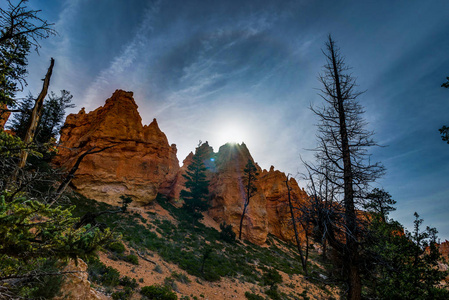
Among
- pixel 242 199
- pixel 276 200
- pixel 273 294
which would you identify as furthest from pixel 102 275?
pixel 276 200

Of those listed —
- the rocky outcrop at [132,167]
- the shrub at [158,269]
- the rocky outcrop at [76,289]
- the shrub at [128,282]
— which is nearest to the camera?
the rocky outcrop at [76,289]

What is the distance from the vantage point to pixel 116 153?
26.7 metres

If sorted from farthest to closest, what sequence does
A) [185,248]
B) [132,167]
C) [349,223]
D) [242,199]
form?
[242,199] < [132,167] < [185,248] < [349,223]

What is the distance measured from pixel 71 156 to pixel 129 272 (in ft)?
80.5

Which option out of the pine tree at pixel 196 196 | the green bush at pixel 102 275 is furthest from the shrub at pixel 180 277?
the pine tree at pixel 196 196

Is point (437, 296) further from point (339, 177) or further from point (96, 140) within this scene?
point (96, 140)

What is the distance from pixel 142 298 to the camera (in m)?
7.23

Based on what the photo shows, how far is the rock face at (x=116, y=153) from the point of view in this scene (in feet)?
78.6

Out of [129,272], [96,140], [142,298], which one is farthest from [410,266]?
[96,140]

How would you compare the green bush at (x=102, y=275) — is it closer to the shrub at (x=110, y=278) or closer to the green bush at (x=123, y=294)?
the shrub at (x=110, y=278)

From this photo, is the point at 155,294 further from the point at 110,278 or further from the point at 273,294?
the point at 273,294

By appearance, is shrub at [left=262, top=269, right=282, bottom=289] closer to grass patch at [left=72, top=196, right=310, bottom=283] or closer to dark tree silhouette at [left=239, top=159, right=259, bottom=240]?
grass patch at [left=72, top=196, right=310, bottom=283]

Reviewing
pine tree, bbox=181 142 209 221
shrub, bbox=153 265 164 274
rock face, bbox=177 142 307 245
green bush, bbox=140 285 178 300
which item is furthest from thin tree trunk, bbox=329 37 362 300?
pine tree, bbox=181 142 209 221

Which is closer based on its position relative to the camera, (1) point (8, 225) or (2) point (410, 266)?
(1) point (8, 225)
